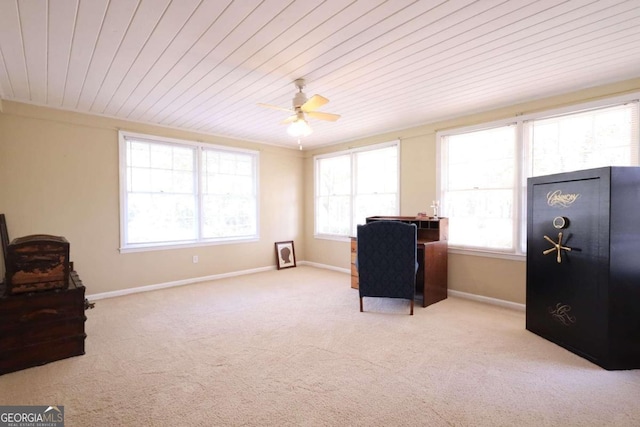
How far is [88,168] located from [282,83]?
3.10 meters

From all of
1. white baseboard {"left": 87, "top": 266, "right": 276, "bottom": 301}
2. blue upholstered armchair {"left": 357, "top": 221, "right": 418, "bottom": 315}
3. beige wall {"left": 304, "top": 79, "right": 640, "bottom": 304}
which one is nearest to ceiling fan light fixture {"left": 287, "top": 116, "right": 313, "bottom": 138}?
blue upholstered armchair {"left": 357, "top": 221, "right": 418, "bottom": 315}

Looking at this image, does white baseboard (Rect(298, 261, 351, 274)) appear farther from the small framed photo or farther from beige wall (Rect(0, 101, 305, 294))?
beige wall (Rect(0, 101, 305, 294))

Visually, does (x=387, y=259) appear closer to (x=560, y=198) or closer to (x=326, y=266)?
(x=560, y=198)

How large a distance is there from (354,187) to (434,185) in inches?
63.2

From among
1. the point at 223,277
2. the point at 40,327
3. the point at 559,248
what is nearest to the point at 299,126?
the point at 559,248

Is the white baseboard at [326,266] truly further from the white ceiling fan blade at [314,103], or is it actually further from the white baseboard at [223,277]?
the white ceiling fan blade at [314,103]

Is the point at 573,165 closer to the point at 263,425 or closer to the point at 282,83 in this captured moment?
the point at 282,83

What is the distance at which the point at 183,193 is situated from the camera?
16.7 feet

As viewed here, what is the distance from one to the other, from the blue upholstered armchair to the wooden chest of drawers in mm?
2889

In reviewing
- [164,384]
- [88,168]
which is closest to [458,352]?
[164,384]

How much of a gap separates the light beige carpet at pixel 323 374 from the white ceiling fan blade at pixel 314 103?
7.33 feet

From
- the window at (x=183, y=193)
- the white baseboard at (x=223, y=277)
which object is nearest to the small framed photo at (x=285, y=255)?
the white baseboard at (x=223, y=277)

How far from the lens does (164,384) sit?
88.7 inches

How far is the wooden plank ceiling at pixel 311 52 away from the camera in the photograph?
1.98 meters
